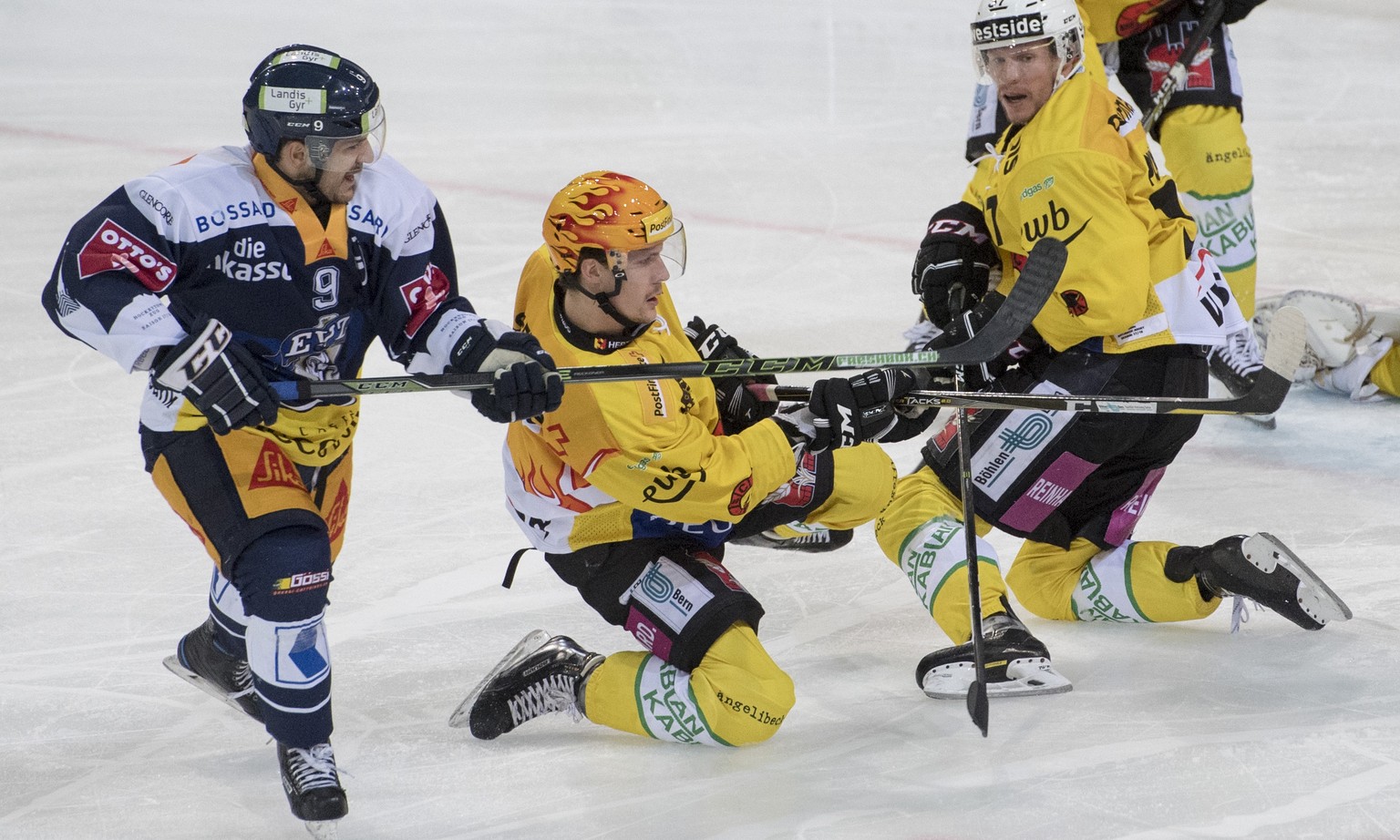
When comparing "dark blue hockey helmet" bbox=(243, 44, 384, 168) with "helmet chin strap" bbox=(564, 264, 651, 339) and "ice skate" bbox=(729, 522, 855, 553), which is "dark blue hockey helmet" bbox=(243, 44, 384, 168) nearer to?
"helmet chin strap" bbox=(564, 264, 651, 339)

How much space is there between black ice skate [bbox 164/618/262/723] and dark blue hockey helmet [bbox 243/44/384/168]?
92 cm

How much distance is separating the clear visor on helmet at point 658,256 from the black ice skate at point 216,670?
100 cm

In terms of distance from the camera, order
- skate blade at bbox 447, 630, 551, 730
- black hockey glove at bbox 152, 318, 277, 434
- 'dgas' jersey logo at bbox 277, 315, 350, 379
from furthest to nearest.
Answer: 1. skate blade at bbox 447, 630, 551, 730
2. 'dgas' jersey logo at bbox 277, 315, 350, 379
3. black hockey glove at bbox 152, 318, 277, 434

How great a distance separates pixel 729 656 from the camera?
2762 millimetres

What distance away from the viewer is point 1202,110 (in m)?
4.45

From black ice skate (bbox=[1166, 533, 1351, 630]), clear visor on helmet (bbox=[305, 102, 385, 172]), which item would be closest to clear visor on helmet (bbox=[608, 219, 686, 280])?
clear visor on helmet (bbox=[305, 102, 385, 172])

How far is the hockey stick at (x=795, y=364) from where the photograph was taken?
8.38 feet

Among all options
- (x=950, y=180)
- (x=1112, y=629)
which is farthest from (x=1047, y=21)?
(x=950, y=180)

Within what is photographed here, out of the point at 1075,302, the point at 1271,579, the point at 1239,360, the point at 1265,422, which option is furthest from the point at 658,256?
the point at 1265,422

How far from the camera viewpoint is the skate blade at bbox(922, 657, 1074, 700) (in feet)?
9.51

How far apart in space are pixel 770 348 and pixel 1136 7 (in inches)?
58.5

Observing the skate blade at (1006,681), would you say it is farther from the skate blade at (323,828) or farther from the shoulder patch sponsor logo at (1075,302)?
the skate blade at (323,828)

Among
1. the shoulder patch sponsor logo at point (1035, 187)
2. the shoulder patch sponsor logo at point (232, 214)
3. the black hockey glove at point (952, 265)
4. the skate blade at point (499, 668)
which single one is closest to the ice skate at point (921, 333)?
the black hockey glove at point (952, 265)

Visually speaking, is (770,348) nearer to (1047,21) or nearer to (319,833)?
(1047,21)
